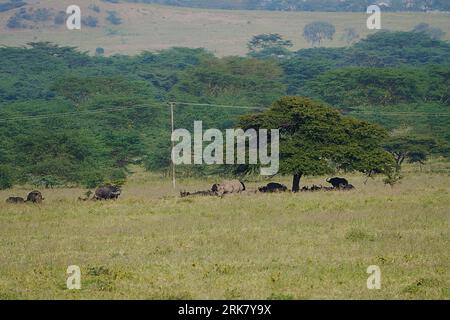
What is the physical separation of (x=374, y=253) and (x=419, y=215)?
550 cm

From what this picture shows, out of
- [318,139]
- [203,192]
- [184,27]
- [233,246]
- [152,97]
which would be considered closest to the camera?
[233,246]

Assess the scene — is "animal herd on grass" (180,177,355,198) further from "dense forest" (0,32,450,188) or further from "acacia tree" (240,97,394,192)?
"dense forest" (0,32,450,188)

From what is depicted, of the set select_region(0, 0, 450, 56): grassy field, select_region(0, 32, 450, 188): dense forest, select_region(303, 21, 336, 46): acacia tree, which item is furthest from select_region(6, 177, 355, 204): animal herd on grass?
select_region(303, 21, 336, 46): acacia tree

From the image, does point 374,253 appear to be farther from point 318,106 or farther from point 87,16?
point 87,16

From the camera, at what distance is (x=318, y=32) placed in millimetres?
157625

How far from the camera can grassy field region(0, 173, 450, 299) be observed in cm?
1400

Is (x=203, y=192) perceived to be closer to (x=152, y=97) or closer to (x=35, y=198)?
(x=35, y=198)

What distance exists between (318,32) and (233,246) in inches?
5597

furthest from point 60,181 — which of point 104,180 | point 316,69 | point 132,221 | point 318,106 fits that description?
point 316,69

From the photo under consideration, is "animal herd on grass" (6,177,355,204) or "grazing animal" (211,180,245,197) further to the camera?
"grazing animal" (211,180,245,197)

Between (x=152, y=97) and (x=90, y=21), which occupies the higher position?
(x=152, y=97)

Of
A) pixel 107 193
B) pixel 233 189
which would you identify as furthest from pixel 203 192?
pixel 107 193

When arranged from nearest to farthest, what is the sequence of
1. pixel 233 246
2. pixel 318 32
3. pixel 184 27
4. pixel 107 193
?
pixel 233 246, pixel 107 193, pixel 318 32, pixel 184 27

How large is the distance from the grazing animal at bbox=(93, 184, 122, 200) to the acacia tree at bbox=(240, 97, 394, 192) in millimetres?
5410
